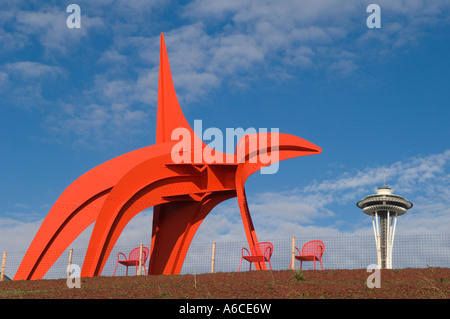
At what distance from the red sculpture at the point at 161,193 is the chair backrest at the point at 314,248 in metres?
2.35

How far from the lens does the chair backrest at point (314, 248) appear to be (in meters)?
15.8

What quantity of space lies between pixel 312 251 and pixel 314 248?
5.3 inches

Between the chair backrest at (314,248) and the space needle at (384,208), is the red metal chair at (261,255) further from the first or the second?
the space needle at (384,208)

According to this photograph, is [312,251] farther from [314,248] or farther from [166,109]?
[166,109]

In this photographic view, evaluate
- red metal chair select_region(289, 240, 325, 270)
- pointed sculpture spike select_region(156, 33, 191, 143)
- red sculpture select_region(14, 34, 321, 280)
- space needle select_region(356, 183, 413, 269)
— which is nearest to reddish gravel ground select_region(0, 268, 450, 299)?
red metal chair select_region(289, 240, 325, 270)

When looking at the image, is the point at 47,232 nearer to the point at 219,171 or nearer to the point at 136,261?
the point at 136,261

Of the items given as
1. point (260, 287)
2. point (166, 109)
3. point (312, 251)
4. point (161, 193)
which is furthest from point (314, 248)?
point (166, 109)

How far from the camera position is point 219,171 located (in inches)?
797

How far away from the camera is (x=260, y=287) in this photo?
38.1 feet

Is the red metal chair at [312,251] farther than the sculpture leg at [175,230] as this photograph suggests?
No

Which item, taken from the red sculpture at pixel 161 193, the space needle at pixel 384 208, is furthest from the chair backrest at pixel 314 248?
the space needle at pixel 384 208

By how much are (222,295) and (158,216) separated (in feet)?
37.6

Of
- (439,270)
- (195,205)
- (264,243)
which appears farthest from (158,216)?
(439,270)

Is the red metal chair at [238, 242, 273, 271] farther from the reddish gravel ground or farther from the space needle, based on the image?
the space needle
